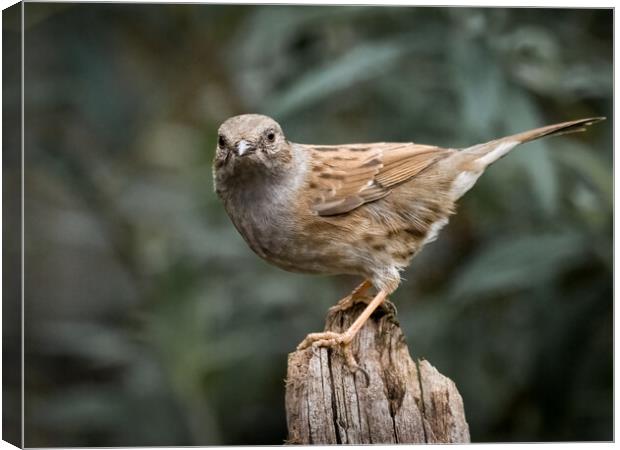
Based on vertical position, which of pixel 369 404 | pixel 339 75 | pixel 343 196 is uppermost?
pixel 339 75

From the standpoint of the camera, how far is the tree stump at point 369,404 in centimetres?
539

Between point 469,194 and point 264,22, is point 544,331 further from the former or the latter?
point 264,22

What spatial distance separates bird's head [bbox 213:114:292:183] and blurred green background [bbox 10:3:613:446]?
1.14 meters

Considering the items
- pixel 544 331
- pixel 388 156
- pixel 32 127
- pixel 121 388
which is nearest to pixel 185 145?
pixel 32 127

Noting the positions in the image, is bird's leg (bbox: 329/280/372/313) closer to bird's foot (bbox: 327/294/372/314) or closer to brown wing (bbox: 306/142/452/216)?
bird's foot (bbox: 327/294/372/314)

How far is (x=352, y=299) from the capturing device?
6156 mm

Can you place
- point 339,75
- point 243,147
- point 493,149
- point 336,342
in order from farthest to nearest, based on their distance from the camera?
point 339,75
point 493,149
point 336,342
point 243,147

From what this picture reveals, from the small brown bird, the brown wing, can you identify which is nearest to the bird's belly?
the small brown bird

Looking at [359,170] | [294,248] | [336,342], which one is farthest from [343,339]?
[359,170]

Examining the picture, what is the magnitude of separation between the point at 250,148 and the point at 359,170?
2.67ft

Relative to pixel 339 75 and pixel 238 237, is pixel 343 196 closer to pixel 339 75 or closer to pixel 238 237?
pixel 339 75

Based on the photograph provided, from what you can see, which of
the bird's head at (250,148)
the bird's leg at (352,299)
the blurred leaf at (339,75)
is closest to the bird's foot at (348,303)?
the bird's leg at (352,299)

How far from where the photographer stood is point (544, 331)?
704 centimetres

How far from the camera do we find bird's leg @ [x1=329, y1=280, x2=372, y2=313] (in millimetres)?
6083
